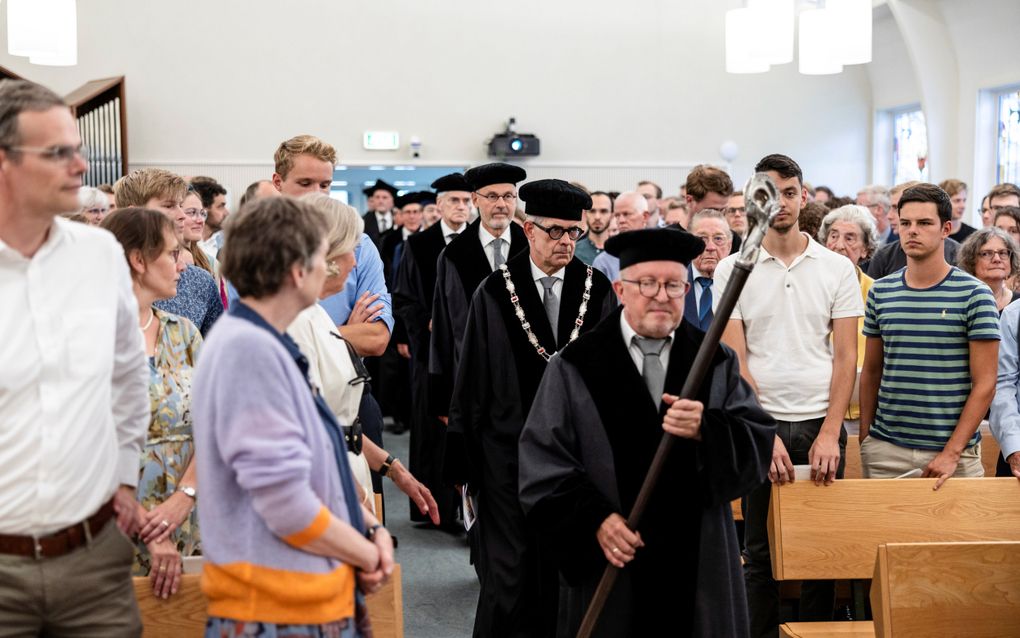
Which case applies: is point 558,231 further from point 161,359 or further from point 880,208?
point 880,208

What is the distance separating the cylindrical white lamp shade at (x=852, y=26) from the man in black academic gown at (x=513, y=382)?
4.47m

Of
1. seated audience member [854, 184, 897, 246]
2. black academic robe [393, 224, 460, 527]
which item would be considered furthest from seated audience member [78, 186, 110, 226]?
seated audience member [854, 184, 897, 246]

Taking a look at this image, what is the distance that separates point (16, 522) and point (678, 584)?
5.32 feet

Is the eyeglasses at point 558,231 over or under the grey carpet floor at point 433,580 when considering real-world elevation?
over

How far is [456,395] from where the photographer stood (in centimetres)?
378

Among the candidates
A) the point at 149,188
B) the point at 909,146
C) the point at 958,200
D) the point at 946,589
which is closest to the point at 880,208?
the point at 958,200

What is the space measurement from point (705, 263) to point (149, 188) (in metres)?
2.59

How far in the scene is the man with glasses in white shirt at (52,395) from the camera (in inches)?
81.1

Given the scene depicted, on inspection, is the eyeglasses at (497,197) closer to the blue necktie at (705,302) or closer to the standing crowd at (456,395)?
the standing crowd at (456,395)

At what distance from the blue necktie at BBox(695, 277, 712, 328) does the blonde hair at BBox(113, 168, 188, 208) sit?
7.95 ft

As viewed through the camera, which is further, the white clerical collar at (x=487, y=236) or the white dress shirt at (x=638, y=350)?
the white clerical collar at (x=487, y=236)

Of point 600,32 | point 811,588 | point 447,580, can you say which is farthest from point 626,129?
point 811,588

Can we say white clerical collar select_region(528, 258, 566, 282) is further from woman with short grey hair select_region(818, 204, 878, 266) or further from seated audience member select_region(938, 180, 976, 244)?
seated audience member select_region(938, 180, 976, 244)

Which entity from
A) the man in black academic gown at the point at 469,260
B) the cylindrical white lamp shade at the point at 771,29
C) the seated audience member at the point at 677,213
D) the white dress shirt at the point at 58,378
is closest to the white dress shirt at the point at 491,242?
the man in black academic gown at the point at 469,260
